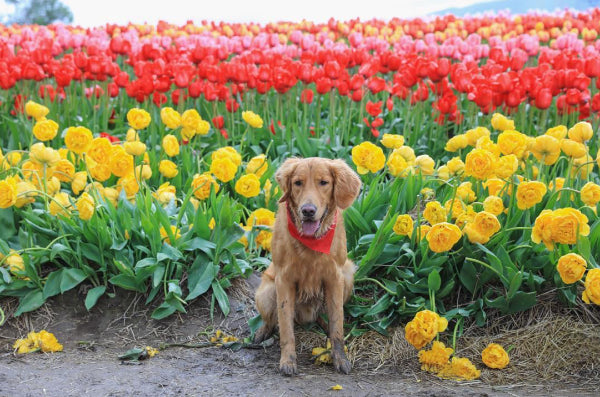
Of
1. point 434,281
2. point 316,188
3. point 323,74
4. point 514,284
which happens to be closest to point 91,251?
point 316,188

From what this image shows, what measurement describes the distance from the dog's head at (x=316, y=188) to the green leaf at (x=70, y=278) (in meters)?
1.51

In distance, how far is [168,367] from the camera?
385cm

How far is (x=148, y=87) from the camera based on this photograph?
6.55 meters

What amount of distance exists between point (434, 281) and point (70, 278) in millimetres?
2146

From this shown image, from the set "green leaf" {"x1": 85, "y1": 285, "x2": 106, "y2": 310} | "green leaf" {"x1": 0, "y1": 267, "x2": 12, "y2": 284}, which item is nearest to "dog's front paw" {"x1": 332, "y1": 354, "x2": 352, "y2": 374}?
"green leaf" {"x1": 85, "y1": 285, "x2": 106, "y2": 310}

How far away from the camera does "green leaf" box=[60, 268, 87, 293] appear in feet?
14.3

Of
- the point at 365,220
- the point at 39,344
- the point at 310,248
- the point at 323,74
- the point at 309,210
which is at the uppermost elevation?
the point at 323,74

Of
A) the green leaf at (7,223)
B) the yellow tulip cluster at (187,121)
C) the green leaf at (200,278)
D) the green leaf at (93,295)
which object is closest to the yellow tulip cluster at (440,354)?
the green leaf at (200,278)

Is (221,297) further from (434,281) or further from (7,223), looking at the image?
(7,223)

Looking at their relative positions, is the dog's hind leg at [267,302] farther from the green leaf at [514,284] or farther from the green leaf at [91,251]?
the green leaf at [514,284]

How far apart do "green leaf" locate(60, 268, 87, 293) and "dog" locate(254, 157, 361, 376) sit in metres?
1.17

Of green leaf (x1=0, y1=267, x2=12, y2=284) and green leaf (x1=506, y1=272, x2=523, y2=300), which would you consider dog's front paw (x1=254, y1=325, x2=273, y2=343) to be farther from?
green leaf (x1=0, y1=267, x2=12, y2=284)

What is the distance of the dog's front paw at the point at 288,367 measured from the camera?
12.2ft

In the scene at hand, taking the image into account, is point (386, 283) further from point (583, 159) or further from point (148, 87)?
point (148, 87)
